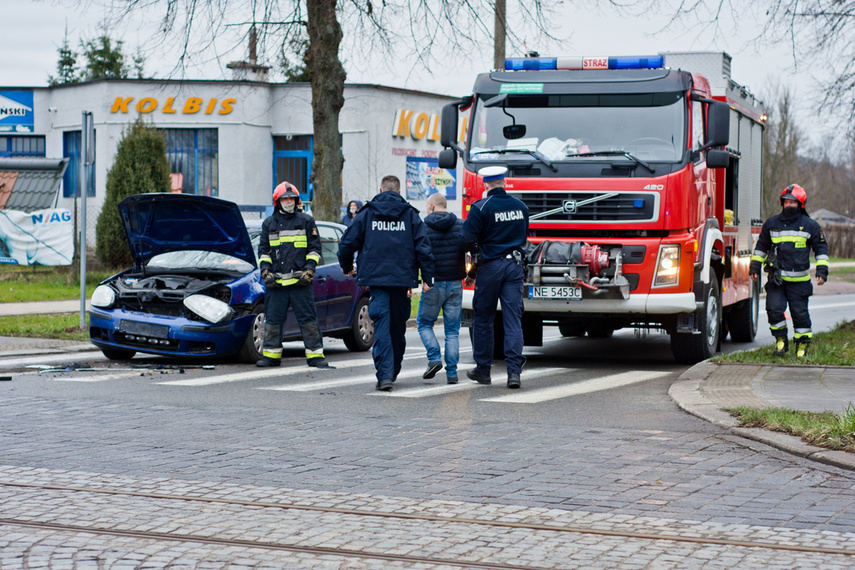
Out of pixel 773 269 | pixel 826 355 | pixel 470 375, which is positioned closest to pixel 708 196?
pixel 773 269

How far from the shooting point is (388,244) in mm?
10266

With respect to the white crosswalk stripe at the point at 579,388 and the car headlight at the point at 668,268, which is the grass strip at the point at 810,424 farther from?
the car headlight at the point at 668,268

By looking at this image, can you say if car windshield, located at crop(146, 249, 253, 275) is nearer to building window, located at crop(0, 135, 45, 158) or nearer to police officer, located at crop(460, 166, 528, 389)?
A: police officer, located at crop(460, 166, 528, 389)

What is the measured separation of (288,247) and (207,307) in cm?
105

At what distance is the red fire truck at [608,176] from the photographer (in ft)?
37.7

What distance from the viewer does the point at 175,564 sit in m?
4.63

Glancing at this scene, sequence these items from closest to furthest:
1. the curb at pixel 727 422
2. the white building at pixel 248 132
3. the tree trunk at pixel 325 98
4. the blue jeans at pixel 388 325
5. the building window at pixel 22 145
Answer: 1. the curb at pixel 727 422
2. the blue jeans at pixel 388 325
3. the tree trunk at pixel 325 98
4. the white building at pixel 248 132
5. the building window at pixel 22 145

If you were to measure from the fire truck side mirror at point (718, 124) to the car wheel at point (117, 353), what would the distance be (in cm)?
664

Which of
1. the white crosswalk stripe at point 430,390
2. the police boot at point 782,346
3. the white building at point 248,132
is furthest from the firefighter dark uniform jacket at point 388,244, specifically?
the white building at point 248,132

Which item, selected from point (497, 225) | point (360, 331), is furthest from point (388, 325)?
point (360, 331)

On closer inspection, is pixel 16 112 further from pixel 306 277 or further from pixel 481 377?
pixel 481 377

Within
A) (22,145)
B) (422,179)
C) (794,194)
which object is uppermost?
(22,145)

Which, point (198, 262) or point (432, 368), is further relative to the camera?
point (198, 262)

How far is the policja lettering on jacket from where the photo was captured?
1028cm
